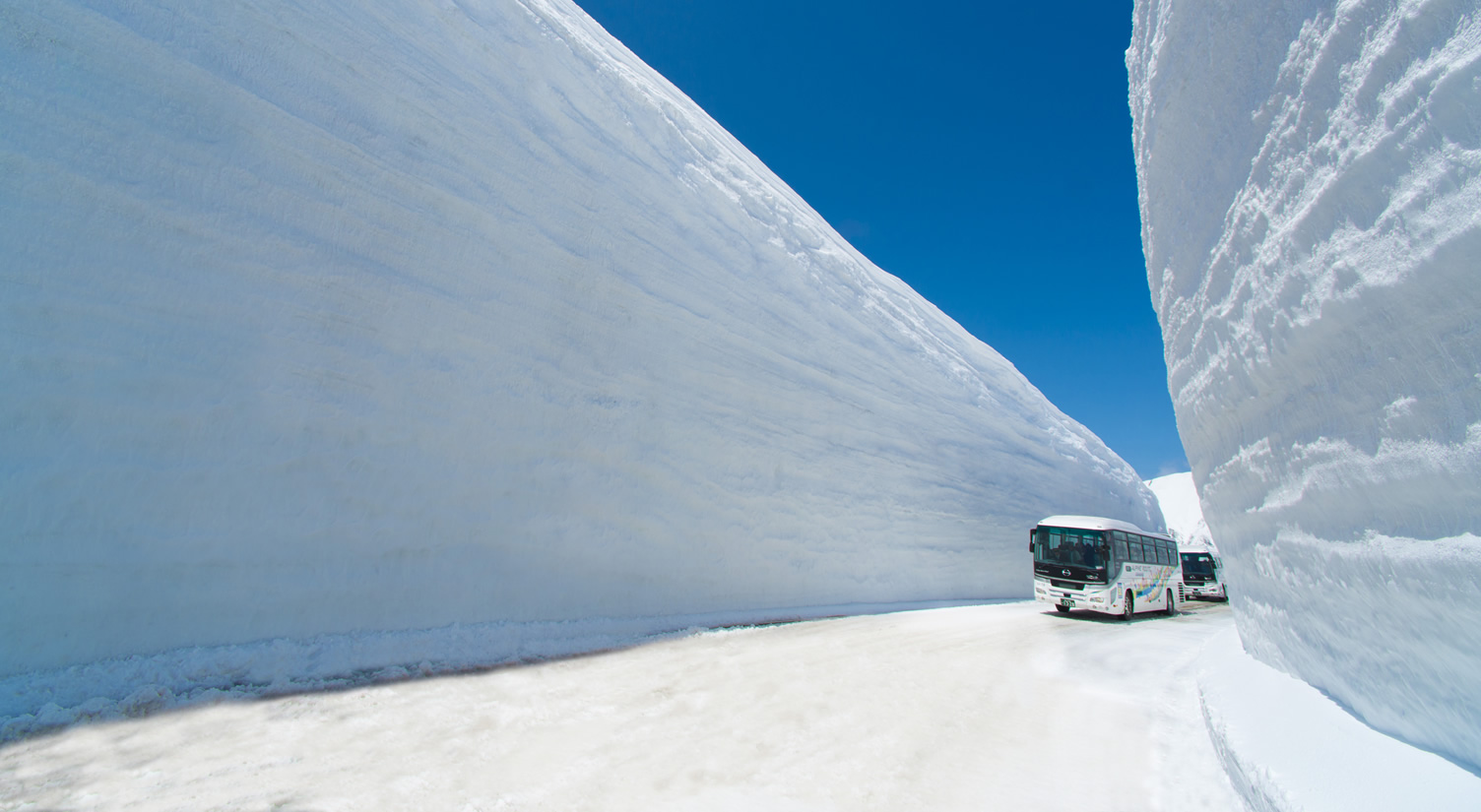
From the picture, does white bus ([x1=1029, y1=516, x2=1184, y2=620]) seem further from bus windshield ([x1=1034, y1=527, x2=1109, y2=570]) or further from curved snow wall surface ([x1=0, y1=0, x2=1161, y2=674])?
curved snow wall surface ([x1=0, y1=0, x2=1161, y2=674])

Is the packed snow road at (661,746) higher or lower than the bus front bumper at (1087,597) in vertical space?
lower

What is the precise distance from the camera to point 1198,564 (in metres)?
17.8

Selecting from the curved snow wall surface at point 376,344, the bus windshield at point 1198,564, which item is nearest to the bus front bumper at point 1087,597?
the curved snow wall surface at point 376,344

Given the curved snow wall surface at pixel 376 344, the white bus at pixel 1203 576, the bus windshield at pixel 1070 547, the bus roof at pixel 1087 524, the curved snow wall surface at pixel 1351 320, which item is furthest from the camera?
the white bus at pixel 1203 576

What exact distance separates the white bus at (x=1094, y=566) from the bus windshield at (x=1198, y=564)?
793 centimetres

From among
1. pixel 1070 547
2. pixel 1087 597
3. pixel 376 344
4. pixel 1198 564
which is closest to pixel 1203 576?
pixel 1198 564

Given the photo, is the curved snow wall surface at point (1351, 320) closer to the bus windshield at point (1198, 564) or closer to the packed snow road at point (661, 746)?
the packed snow road at point (661, 746)

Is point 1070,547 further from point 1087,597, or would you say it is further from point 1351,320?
point 1351,320

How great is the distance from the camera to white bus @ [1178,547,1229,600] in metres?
17.6

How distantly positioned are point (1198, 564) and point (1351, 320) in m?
19.5

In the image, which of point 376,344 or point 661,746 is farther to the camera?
point 376,344

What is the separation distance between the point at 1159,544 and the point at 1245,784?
11.4m

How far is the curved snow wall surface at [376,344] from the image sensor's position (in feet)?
13.0

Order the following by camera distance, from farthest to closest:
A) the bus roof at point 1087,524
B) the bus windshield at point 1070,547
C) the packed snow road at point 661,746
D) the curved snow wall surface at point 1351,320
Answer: the bus roof at point 1087,524 < the bus windshield at point 1070,547 < the packed snow road at point 661,746 < the curved snow wall surface at point 1351,320
